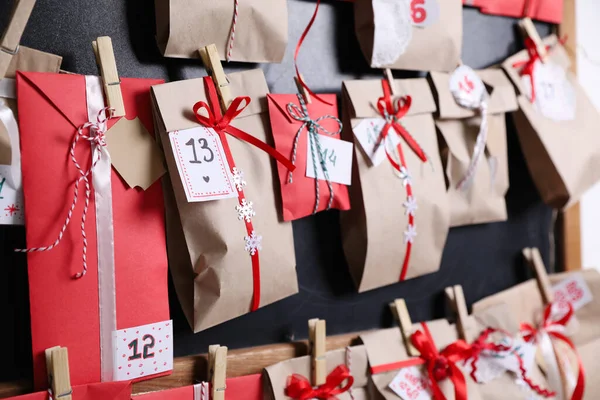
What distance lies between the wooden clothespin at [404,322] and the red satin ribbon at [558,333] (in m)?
0.34

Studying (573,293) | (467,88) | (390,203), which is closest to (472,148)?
(467,88)

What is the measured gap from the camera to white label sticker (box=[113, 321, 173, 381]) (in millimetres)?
883

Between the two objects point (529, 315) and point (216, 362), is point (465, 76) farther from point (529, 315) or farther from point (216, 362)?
point (216, 362)

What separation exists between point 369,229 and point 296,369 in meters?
0.29

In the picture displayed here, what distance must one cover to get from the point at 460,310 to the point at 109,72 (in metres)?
0.88

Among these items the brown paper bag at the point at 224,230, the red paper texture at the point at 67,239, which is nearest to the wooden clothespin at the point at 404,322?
the brown paper bag at the point at 224,230

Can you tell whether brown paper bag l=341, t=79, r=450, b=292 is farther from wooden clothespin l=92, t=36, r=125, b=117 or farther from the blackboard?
wooden clothespin l=92, t=36, r=125, b=117

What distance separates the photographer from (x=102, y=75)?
0.88m

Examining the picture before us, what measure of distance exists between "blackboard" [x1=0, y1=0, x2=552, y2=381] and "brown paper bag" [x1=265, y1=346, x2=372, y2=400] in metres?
0.09

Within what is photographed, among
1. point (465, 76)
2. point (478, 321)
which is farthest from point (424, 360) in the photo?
point (465, 76)

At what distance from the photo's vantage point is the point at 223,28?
0.96 m

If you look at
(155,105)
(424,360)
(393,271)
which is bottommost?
(424,360)

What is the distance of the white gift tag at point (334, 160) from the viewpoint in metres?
1.03

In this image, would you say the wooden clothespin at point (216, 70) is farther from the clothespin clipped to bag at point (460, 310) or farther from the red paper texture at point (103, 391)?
the clothespin clipped to bag at point (460, 310)
